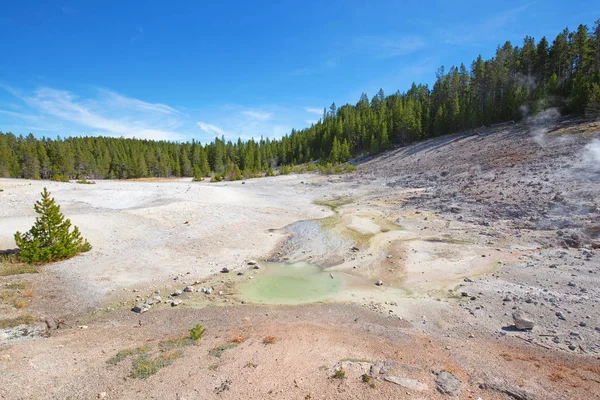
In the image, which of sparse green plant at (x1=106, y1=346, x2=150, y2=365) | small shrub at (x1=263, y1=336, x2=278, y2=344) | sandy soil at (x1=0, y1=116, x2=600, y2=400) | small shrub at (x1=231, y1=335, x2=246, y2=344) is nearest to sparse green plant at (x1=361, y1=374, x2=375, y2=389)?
sandy soil at (x1=0, y1=116, x2=600, y2=400)

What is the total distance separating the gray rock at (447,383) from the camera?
657 centimetres

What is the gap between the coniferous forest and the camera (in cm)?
5647

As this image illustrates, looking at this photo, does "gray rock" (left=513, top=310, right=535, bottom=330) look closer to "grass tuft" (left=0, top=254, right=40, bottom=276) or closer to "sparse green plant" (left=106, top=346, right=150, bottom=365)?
"sparse green plant" (left=106, top=346, right=150, bottom=365)

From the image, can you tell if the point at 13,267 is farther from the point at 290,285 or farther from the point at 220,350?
the point at 290,285

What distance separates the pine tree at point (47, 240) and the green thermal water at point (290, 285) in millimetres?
10075

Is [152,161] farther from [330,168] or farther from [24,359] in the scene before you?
[24,359]

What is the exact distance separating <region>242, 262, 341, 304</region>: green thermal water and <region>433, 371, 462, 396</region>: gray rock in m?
5.69

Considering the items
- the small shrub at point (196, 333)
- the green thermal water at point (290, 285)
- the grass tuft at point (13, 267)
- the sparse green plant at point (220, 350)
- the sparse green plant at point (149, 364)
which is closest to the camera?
the sparse green plant at point (149, 364)

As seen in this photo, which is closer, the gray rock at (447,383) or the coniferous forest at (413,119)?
the gray rock at (447,383)

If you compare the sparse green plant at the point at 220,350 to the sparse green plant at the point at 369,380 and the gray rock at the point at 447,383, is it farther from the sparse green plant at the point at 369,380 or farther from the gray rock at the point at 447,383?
the gray rock at the point at 447,383

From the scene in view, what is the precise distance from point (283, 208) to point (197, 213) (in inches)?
343

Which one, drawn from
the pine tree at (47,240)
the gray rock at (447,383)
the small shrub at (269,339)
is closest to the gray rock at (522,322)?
the gray rock at (447,383)

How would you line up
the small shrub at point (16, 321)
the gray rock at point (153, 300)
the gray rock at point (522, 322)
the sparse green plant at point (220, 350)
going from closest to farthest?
1. the sparse green plant at point (220, 350)
2. the gray rock at point (522, 322)
3. the small shrub at point (16, 321)
4. the gray rock at point (153, 300)

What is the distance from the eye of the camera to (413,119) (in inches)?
2869
